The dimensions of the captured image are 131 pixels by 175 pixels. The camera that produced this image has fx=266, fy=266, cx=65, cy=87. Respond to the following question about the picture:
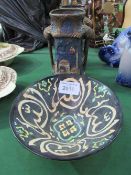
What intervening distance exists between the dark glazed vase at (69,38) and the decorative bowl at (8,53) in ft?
0.61

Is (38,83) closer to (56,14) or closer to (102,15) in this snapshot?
(56,14)

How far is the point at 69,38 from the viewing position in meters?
0.72

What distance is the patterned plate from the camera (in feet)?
1.59

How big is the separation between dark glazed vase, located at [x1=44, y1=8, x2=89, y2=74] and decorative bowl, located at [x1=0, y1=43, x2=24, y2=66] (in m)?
0.18

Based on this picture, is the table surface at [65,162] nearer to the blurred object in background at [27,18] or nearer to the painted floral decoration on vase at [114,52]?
the painted floral decoration on vase at [114,52]

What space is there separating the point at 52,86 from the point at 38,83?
0.04m

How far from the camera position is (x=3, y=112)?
0.69 metres

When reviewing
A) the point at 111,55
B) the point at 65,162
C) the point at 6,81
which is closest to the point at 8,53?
the point at 6,81

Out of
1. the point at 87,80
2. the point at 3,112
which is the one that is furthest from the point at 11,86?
the point at 87,80

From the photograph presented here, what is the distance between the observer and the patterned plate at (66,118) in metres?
0.49

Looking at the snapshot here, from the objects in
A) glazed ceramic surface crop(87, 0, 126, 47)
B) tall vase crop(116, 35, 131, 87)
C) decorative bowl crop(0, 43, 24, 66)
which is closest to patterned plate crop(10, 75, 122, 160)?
tall vase crop(116, 35, 131, 87)

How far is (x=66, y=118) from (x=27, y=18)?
599 mm

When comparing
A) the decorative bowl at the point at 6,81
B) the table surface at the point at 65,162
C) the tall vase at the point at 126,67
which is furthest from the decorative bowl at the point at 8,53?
the tall vase at the point at 126,67

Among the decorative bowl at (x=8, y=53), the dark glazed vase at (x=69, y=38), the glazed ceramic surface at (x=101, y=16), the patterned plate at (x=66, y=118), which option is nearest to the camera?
the patterned plate at (x=66, y=118)
